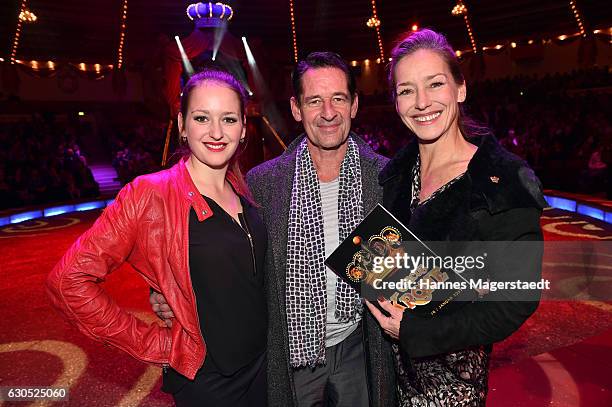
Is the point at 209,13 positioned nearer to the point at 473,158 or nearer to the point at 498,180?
the point at 473,158

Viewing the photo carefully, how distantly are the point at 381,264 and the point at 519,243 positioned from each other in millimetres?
415

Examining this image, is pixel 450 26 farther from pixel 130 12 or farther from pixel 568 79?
pixel 130 12

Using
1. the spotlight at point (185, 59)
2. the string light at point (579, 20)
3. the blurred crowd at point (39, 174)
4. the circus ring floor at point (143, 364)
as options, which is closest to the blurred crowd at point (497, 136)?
the blurred crowd at point (39, 174)

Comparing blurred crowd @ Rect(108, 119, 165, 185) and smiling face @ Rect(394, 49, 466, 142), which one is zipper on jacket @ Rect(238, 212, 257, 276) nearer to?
smiling face @ Rect(394, 49, 466, 142)

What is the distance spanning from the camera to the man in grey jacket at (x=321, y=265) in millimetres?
1980

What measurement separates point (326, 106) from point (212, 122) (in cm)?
58

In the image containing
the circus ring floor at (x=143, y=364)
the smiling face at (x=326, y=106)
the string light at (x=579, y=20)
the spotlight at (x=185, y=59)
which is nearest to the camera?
the smiling face at (x=326, y=106)

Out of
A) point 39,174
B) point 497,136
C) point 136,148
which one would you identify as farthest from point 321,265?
point 136,148

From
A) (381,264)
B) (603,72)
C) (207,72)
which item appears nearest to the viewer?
(381,264)

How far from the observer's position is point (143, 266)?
1.69 metres

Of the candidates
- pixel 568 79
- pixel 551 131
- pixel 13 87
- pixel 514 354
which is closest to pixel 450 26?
pixel 568 79

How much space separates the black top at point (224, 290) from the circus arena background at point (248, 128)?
53cm

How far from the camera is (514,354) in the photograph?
336cm

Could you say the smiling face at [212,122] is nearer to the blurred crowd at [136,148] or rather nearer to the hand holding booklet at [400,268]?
the hand holding booklet at [400,268]
